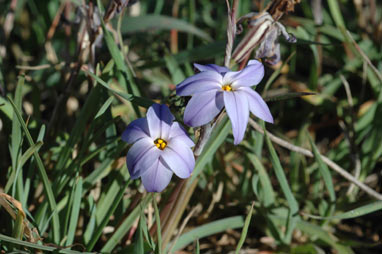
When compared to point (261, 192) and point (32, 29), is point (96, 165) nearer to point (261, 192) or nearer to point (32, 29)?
point (261, 192)

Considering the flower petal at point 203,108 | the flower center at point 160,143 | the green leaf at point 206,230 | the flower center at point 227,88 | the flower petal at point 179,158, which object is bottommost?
the green leaf at point 206,230

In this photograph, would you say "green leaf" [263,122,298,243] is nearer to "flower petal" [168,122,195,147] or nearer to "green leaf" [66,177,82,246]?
"flower petal" [168,122,195,147]

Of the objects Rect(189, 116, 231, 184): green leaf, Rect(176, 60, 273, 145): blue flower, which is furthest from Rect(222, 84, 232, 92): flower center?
Rect(189, 116, 231, 184): green leaf

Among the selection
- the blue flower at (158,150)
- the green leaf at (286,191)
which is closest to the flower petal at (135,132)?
the blue flower at (158,150)

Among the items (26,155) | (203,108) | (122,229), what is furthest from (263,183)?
(26,155)

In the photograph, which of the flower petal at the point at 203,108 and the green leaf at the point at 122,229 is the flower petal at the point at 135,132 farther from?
the green leaf at the point at 122,229

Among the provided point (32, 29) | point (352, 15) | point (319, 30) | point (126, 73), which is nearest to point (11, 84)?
point (32, 29)
